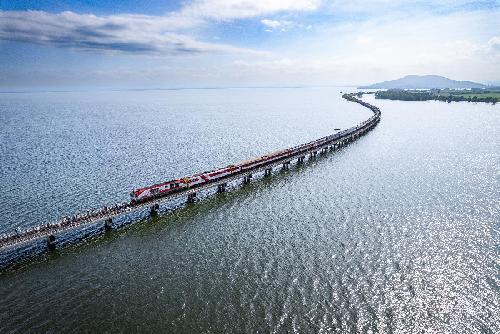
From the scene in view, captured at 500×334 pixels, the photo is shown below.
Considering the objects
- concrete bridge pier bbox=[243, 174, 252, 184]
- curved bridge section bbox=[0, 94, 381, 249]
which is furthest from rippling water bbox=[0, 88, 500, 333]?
curved bridge section bbox=[0, 94, 381, 249]

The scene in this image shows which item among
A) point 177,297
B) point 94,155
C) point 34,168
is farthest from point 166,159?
point 177,297

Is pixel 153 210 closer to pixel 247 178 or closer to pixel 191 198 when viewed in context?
pixel 191 198

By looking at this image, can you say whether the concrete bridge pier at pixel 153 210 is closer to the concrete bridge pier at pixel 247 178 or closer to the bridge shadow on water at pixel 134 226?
the bridge shadow on water at pixel 134 226

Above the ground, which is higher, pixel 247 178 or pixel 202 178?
pixel 202 178

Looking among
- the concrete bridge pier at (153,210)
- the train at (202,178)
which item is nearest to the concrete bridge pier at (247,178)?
the train at (202,178)

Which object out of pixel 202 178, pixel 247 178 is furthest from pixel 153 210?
pixel 247 178

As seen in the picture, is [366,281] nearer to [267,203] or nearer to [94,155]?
[267,203]
